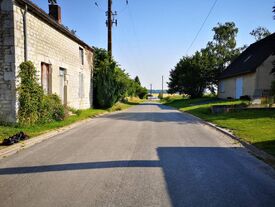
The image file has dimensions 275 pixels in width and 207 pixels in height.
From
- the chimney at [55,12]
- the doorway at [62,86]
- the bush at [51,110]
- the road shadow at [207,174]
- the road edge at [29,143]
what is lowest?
the road shadow at [207,174]

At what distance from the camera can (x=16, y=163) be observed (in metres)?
6.61

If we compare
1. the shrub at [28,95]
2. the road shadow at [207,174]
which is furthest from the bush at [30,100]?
the road shadow at [207,174]

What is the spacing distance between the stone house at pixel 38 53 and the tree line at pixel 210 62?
26032mm

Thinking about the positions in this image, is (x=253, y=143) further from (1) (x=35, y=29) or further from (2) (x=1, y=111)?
(1) (x=35, y=29)

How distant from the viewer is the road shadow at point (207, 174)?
455 cm

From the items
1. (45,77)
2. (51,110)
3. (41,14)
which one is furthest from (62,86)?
(41,14)

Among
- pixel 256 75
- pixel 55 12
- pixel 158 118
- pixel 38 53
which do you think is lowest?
pixel 158 118

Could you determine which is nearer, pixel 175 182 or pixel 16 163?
pixel 175 182

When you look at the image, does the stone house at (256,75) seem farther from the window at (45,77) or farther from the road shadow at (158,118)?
the window at (45,77)

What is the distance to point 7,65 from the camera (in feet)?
39.9

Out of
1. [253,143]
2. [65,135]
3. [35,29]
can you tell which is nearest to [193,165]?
[253,143]

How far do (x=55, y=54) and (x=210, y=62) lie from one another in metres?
32.9

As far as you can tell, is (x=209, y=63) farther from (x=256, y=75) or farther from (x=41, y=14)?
(x=41, y=14)

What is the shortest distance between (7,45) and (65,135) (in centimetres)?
464
